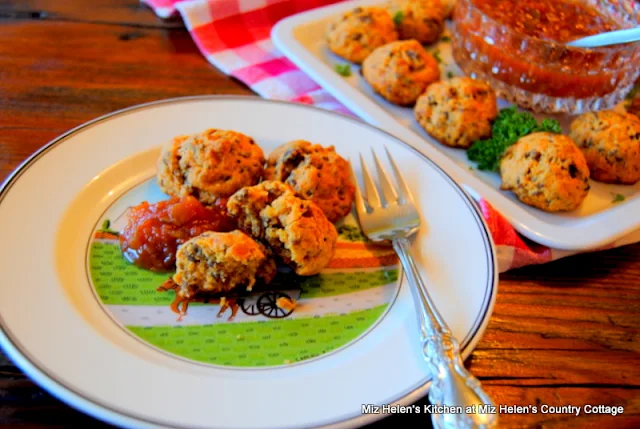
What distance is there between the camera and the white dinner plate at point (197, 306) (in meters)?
1.41

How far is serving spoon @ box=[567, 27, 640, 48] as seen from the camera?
2.66 m

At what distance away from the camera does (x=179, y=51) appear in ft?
10.6

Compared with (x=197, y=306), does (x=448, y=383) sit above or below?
above

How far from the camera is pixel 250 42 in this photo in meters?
3.39

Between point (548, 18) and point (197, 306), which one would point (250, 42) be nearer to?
point (548, 18)

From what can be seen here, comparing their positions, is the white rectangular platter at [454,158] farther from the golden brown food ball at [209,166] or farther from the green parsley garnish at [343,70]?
the golden brown food ball at [209,166]

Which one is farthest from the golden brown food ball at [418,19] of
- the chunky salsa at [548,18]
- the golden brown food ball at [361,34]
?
the chunky salsa at [548,18]

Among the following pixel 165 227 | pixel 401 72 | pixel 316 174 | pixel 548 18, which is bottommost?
pixel 165 227

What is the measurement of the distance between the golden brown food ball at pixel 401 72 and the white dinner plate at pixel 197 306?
1.67 ft

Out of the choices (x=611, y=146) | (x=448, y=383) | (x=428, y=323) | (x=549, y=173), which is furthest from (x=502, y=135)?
(x=448, y=383)

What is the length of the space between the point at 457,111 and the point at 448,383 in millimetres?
1472

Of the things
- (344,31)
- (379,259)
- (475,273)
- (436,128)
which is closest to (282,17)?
(344,31)

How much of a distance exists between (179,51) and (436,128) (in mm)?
1537

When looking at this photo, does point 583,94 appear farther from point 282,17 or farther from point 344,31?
point 282,17
